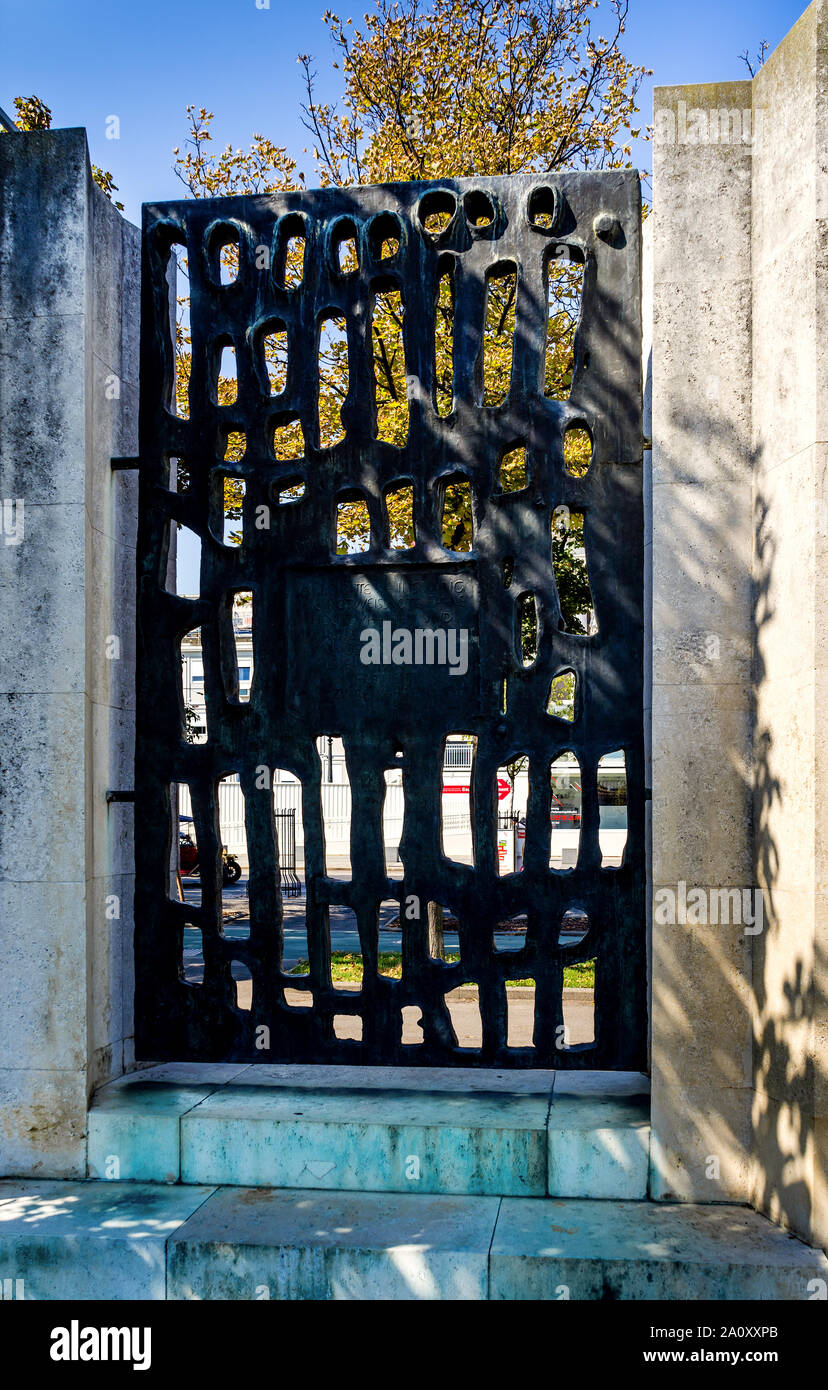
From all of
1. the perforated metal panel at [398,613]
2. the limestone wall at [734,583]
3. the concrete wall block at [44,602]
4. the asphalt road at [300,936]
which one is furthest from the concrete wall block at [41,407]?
the asphalt road at [300,936]

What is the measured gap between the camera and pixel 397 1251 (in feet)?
20.1

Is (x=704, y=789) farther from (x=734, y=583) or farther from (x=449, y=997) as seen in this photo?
(x=449, y=997)

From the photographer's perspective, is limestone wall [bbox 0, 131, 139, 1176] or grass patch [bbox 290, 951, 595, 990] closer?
limestone wall [bbox 0, 131, 139, 1176]

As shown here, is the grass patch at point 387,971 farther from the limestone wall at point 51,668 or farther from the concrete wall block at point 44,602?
the concrete wall block at point 44,602

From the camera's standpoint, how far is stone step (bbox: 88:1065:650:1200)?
6805mm

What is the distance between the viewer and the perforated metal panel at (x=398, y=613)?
24.0 ft

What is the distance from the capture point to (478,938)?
740 cm

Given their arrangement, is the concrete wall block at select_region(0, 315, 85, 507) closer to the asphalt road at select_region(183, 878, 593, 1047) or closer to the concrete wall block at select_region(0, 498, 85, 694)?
the concrete wall block at select_region(0, 498, 85, 694)

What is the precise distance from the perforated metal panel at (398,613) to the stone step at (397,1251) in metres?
1.01

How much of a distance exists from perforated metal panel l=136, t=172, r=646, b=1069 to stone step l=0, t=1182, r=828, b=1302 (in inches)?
40.0

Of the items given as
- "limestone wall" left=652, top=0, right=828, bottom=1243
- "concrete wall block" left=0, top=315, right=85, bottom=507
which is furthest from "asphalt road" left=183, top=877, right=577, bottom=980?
"concrete wall block" left=0, top=315, right=85, bottom=507
